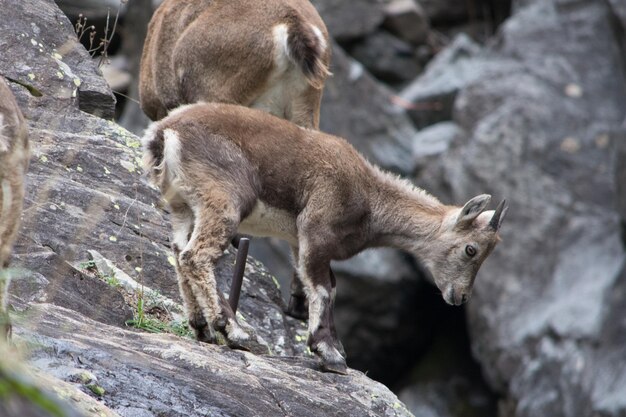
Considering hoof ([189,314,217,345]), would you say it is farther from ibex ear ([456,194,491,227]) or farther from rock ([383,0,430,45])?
rock ([383,0,430,45])

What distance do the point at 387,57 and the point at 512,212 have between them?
17.1 ft

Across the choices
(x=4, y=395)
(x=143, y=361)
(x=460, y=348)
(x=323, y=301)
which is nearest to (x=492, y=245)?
(x=323, y=301)

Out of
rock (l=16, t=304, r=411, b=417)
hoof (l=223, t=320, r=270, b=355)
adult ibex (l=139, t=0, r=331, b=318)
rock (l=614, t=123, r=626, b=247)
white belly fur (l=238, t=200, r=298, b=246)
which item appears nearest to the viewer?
rock (l=16, t=304, r=411, b=417)

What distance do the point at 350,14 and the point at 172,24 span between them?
953 cm

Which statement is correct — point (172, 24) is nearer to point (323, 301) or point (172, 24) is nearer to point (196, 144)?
point (196, 144)

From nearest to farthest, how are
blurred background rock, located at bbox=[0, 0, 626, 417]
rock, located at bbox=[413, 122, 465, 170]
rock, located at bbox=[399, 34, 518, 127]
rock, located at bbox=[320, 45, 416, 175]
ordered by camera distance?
blurred background rock, located at bbox=[0, 0, 626, 417] < rock, located at bbox=[413, 122, 465, 170] < rock, located at bbox=[320, 45, 416, 175] < rock, located at bbox=[399, 34, 518, 127]

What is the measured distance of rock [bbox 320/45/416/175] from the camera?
1592 cm

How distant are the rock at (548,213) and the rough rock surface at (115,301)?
6.23 metres

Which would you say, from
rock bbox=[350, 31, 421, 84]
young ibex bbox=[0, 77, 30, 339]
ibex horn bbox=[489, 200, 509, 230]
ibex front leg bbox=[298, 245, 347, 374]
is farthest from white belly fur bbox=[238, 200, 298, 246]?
rock bbox=[350, 31, 421, 84]

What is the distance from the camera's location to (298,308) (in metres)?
7.88

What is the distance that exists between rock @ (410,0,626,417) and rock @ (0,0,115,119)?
7.15 meters

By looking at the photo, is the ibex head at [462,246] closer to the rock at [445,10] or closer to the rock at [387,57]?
the rock at [387,57]

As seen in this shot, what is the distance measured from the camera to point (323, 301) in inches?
266

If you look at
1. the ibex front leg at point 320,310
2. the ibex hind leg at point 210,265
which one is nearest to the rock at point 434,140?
the ibex front leg at point 320,310
